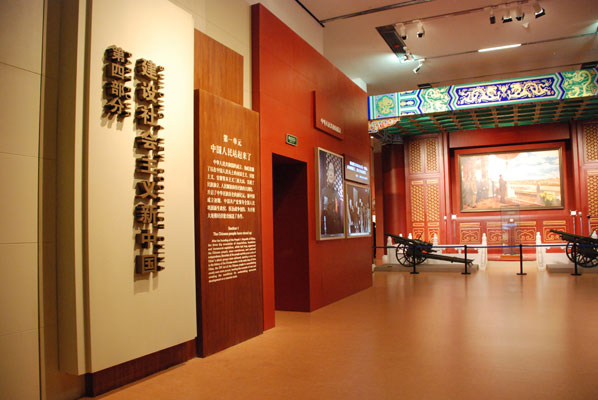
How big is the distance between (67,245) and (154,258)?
726 millimetres

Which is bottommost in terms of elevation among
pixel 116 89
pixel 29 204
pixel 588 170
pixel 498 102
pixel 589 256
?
pixel 589 256

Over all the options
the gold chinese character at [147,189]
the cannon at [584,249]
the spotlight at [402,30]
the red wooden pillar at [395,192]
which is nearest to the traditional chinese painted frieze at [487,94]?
the spotlight at [402,30]

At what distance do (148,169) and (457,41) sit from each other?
A: 325 inches

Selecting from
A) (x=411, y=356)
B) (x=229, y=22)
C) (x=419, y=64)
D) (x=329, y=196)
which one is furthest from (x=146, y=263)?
(x=419, y=64)

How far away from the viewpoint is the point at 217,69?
504 cm

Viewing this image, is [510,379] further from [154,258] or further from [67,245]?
[67,245]

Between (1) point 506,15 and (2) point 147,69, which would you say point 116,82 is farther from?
(1) point 506,15

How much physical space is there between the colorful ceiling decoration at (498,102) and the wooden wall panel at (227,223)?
7478mm

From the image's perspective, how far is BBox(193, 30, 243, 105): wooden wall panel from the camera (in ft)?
15.6

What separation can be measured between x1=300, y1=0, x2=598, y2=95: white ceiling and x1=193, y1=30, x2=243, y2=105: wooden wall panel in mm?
3269

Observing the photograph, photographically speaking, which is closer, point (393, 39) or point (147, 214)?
point (147, 214)

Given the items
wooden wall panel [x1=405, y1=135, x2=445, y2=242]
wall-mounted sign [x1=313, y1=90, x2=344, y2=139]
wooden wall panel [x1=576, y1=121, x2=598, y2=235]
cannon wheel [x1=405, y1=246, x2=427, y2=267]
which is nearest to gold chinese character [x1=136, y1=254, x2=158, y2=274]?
wall-mounted sign [x1=313, y1=90, x2=344, y2=139]

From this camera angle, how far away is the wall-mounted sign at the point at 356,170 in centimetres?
820

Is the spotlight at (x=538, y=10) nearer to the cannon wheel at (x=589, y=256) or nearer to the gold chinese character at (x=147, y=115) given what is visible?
the cannon wheel at (x=589, y=256)
